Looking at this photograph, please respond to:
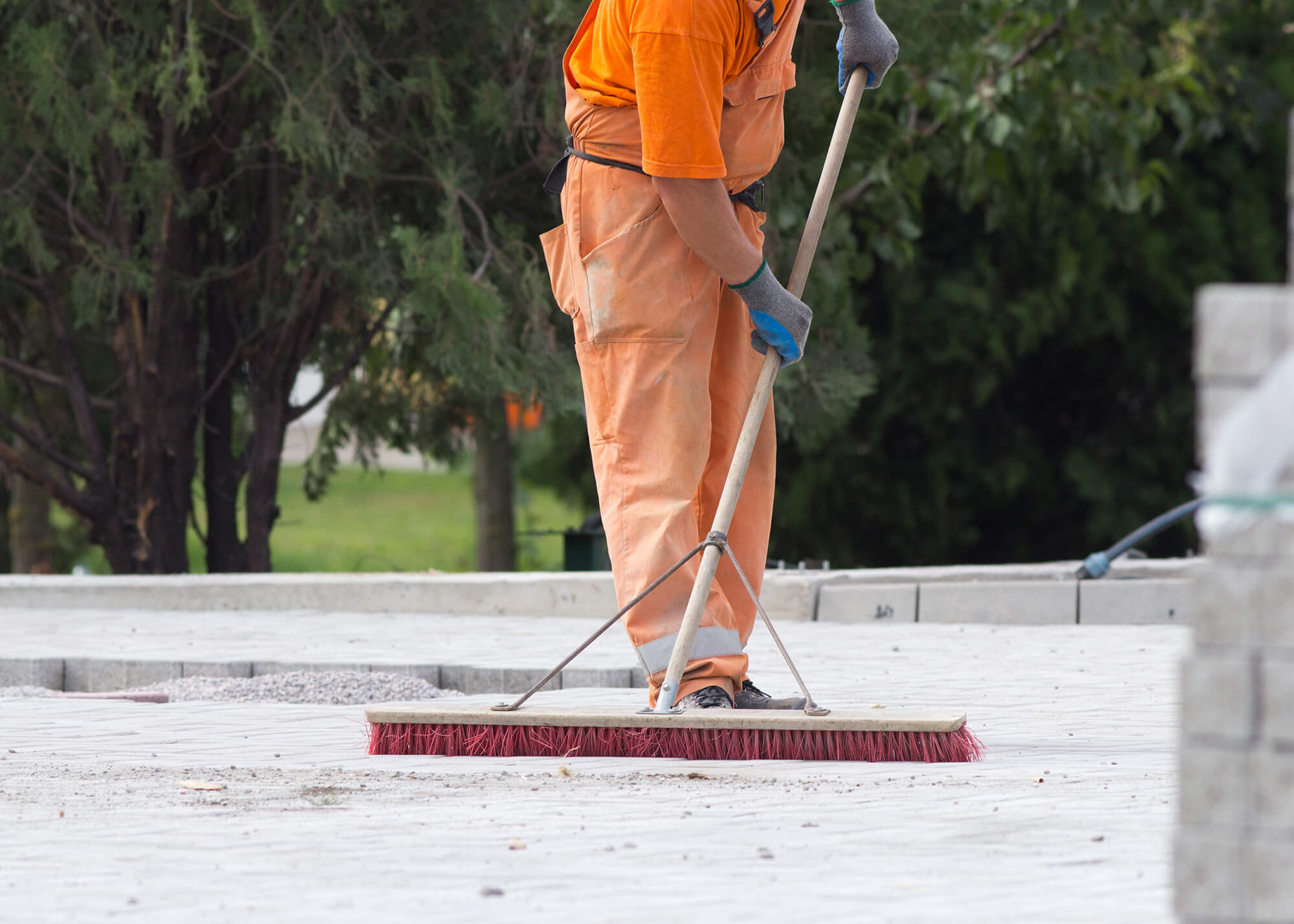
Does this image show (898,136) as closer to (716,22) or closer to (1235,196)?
(1235,196)

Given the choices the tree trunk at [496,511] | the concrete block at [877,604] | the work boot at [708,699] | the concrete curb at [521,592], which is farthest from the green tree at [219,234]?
the work boot at [708,699]

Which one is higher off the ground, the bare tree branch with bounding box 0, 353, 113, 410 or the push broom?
the bare tree branch with bounding box 0, 353, 113, 410

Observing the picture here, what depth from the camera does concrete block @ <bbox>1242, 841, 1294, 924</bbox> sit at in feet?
5.68

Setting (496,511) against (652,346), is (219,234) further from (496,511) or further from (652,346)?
(652,346)

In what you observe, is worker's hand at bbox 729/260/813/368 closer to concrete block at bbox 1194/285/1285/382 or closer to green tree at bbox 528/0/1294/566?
concrete block at bbox 1194/285/1285/382

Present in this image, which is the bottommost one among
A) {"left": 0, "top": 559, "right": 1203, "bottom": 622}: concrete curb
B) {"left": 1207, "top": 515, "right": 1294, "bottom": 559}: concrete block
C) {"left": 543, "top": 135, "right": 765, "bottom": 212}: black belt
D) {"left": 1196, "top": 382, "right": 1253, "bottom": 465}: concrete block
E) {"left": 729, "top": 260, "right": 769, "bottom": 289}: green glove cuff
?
{"left": 0, "top": 559, "right": 1203, "bottom": 622}: concrete curb

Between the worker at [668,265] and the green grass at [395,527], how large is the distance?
653 centimetres

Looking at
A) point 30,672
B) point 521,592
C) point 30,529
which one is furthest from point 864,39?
point 30,529

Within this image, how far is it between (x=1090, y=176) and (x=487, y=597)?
262 inches

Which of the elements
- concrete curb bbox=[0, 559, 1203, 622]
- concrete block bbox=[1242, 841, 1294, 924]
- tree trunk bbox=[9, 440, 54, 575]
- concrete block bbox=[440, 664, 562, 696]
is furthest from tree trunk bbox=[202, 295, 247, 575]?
concrete block bbox=[1242, 841, 1294, 924]

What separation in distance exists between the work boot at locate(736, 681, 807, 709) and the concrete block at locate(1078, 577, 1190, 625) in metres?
3.40

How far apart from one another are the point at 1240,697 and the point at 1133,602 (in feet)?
19.1

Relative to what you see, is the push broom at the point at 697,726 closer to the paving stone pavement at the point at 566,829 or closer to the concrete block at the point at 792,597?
the paving stone pavement at the point at 566,829

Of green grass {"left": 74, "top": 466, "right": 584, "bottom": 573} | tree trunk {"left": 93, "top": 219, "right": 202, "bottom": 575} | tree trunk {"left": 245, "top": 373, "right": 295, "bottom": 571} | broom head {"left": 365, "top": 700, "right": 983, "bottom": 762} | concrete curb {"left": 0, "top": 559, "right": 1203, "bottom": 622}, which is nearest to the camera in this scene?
broom head {"left": 365, "top": 700, "right": 983, "bottom": 762}
